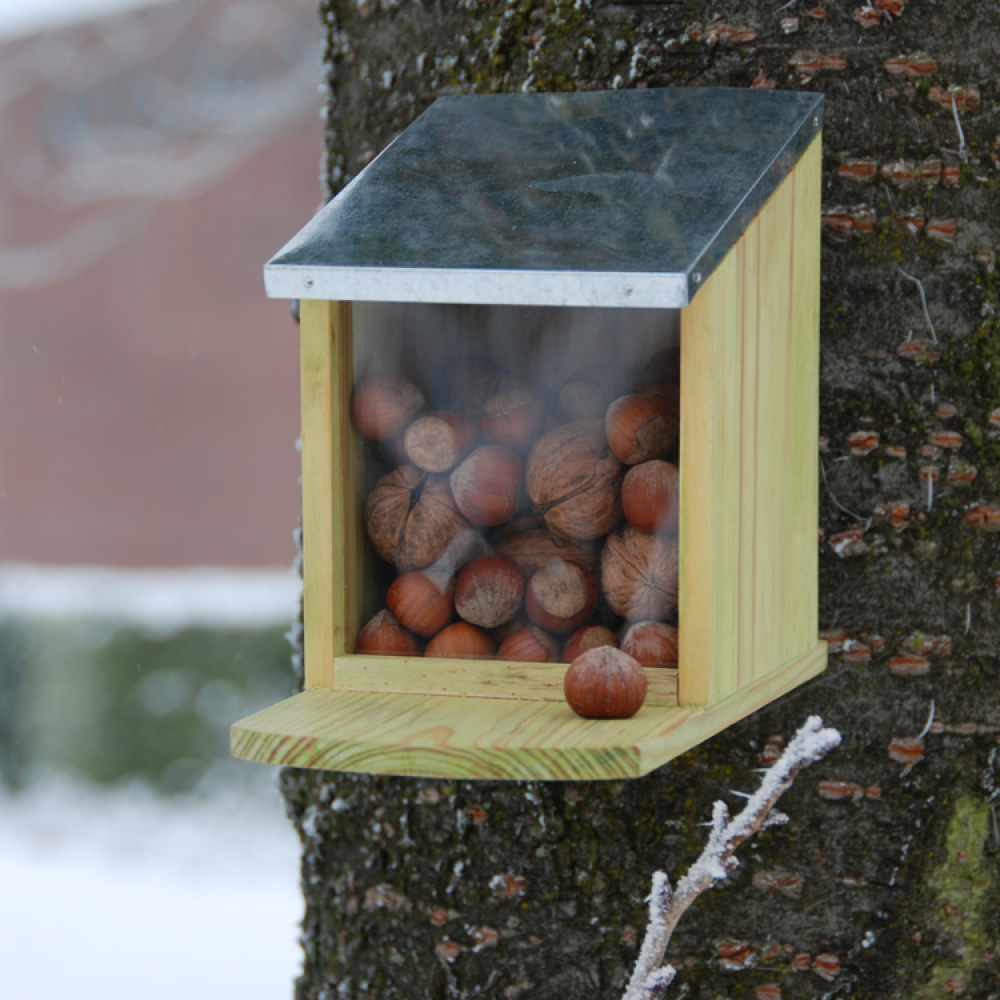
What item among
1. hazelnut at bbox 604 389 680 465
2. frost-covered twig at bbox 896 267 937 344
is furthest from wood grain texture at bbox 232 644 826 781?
frost-covered twig at bbox 896 267 937 344

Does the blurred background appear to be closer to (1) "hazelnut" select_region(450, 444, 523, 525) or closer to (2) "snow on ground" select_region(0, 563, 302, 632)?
(2) "snow on ground" select_region(0, 563, 302, 632)

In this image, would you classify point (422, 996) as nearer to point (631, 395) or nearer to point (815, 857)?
point (815, 857)

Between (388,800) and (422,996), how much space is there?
26cm

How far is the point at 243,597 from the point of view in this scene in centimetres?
533

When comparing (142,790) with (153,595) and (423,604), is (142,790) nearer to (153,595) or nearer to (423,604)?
(153,595)

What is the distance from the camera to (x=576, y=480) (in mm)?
1276

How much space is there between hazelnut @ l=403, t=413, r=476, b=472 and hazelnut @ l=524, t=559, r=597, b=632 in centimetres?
15

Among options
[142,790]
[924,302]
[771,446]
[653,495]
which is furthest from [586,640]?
[142,790]

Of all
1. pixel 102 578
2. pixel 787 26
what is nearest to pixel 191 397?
pixel 102 578

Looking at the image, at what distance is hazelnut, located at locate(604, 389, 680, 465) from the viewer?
123 centimetres

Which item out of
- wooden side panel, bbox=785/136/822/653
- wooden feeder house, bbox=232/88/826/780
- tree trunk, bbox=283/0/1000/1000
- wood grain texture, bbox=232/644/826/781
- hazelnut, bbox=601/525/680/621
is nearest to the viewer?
wood grain texture, bbox=232/644/826/781

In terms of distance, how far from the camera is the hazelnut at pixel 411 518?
51.4 inches

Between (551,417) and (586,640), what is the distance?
0.76 feet

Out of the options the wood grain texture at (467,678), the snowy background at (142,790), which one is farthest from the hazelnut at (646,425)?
the snowy background at (142,790)
